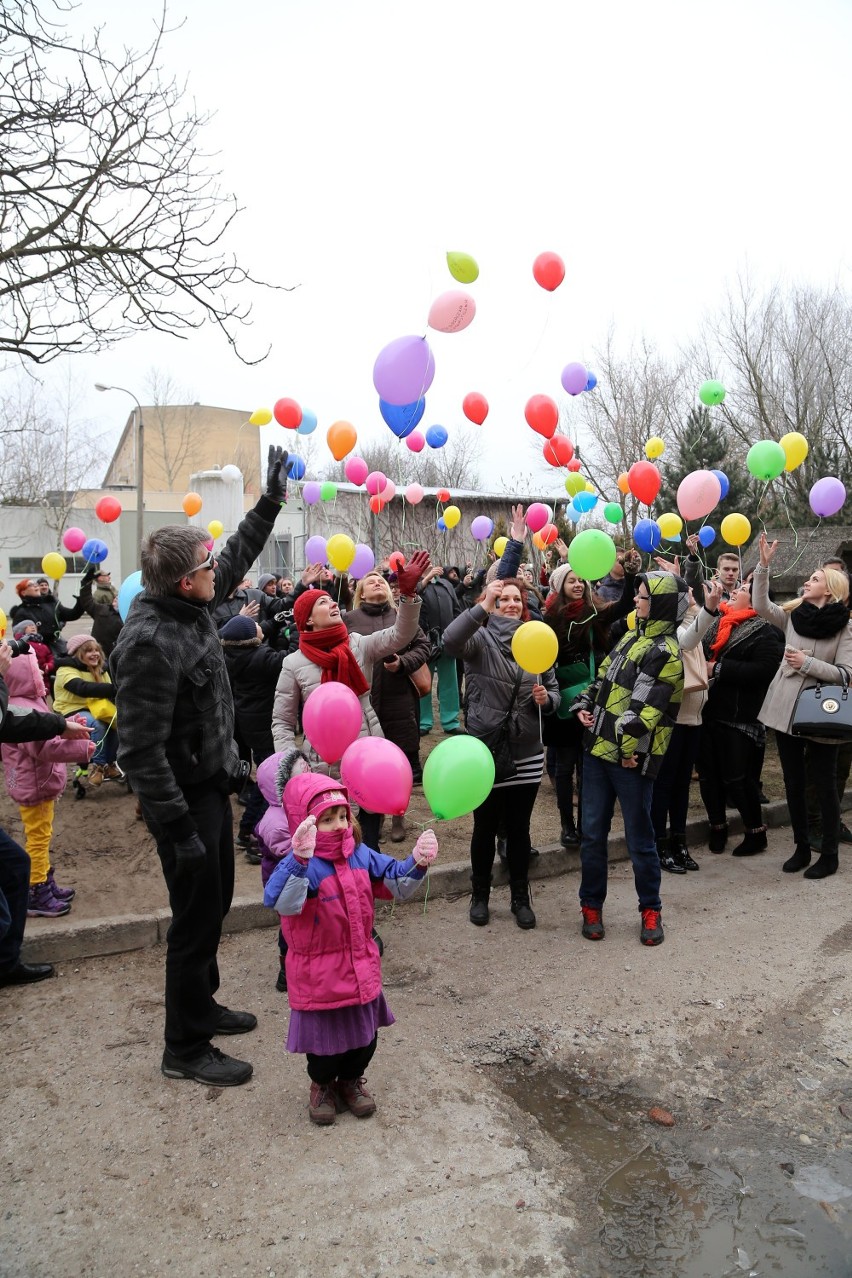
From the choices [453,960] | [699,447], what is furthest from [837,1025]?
[699,447]

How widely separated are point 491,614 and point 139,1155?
3212mm

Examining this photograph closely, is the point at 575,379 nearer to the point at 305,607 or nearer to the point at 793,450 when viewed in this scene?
the point at 793,450

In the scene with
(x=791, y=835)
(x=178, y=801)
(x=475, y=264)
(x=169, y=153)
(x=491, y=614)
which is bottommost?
(x=791, y=835)

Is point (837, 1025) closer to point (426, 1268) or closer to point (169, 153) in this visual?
point (426, 1268)

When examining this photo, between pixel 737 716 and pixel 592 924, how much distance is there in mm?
2237

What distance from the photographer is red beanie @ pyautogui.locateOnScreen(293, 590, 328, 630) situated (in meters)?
4.51

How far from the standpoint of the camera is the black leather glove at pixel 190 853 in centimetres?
329

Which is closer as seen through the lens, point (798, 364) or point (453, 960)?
point (453, 960)

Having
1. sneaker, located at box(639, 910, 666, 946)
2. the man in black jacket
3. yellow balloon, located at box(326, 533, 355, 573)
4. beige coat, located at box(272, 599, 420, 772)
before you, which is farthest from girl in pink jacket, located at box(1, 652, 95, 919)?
sneaker, located at box(639, 910, 666, 946)

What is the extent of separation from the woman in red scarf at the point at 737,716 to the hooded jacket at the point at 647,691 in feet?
5.19

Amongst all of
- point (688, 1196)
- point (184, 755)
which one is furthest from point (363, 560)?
point (688, 1196)

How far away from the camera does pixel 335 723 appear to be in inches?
157

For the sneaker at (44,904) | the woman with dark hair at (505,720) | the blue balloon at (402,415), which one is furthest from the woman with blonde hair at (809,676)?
the sneaker at (44,904)

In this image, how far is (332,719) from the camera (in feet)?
13.0
